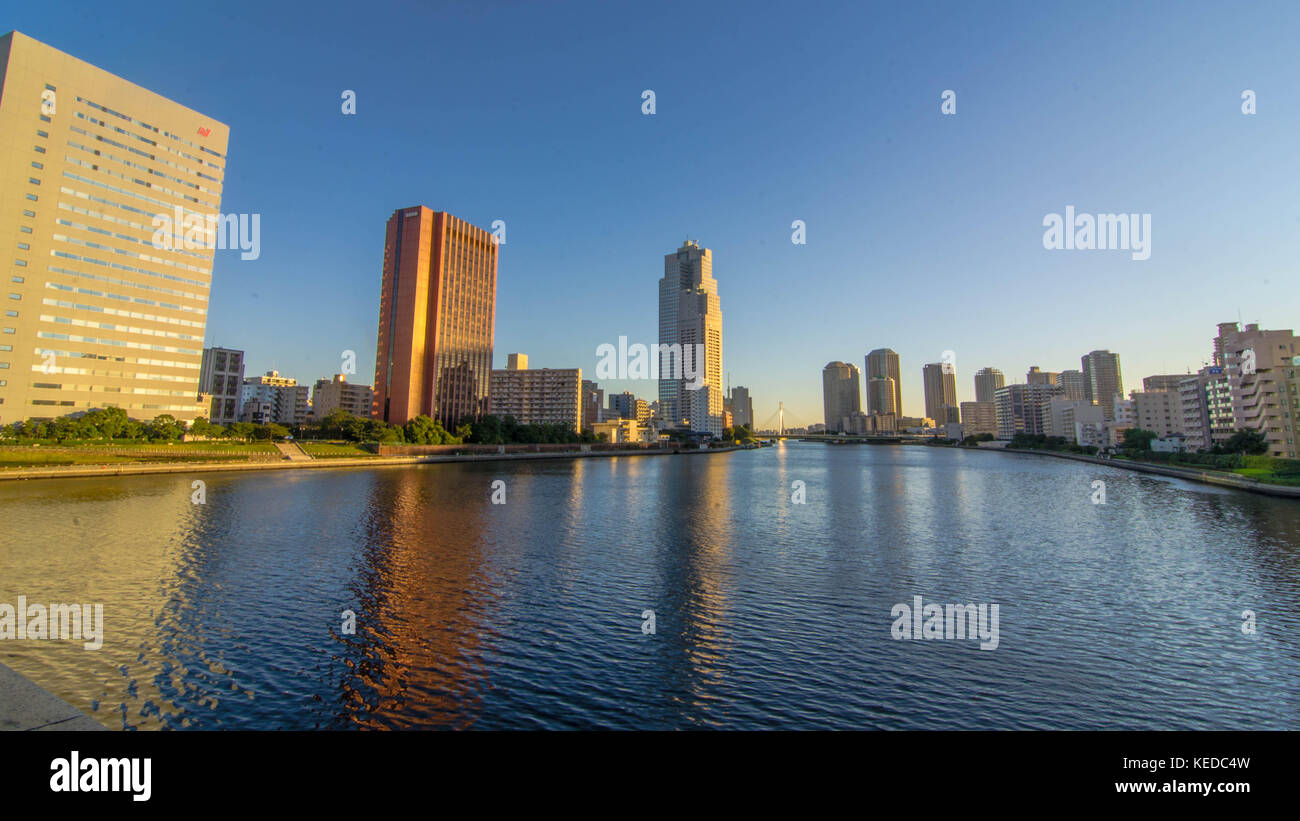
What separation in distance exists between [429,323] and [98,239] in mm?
73866

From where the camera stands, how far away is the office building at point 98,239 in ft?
308

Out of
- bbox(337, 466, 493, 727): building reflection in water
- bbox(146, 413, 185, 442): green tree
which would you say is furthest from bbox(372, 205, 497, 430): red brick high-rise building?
bbox(337, 466, 493, 727): building reflection in water

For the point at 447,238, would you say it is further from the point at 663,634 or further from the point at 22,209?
the point at 663,634

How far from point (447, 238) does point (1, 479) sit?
127 meters

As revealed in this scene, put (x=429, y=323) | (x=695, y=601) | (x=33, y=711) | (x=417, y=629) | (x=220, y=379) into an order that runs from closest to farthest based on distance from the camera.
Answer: (x=33, y=711) → (x=417, y=629) → (x=695, y=601) → (x=429, y=323) → (x=220, y=379)

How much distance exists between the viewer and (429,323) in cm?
16712

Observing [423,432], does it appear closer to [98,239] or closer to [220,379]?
[98,239]

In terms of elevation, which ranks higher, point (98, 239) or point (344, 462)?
point (98, 239)

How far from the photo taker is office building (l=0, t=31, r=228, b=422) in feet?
308

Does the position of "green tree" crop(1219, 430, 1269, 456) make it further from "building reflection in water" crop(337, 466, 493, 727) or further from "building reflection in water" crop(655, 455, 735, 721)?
"building reflection in water" crop(337, 466, 493, 727)

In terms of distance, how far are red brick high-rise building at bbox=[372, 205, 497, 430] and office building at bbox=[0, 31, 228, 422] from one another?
46.7 m
